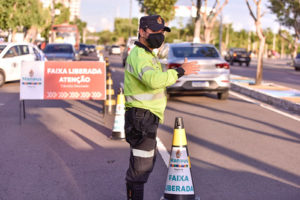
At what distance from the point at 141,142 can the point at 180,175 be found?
707 millimetres

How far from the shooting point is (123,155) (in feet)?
24.4

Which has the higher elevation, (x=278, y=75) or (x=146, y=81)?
(x=146, y=81)

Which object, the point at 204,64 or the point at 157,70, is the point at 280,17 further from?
the point at 157,70

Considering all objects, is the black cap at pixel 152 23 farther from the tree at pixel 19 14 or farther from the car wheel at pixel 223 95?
the tree at pixel 19 14

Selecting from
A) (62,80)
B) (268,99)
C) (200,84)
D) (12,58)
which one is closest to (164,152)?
(62,80)

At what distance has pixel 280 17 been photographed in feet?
185

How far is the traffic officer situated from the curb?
910cm

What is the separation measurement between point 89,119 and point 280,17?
4886 cm

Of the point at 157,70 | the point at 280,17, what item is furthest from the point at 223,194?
the point at 280,17

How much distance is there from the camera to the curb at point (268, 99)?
13.1 metres

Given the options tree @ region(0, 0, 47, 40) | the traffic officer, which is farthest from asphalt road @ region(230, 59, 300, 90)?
tree @ region(0, 0, 47, 40)

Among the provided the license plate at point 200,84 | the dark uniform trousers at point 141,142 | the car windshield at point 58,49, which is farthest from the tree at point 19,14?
the dark uniform trousers at point 141,142

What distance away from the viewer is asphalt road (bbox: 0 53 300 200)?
5.70 metres

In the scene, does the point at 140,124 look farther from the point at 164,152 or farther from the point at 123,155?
the point at 164,152
